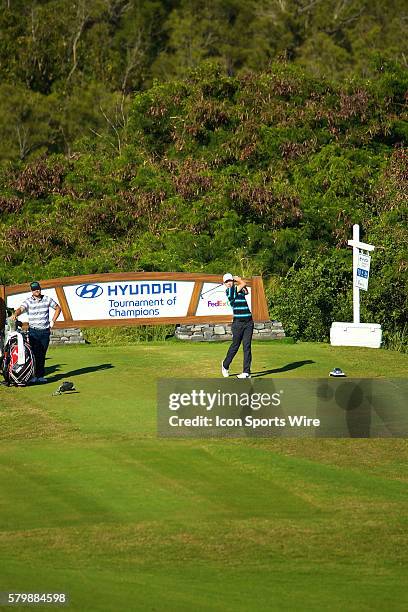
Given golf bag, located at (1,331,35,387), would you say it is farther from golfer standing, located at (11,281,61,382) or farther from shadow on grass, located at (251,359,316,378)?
shadow on grass, located at (251,359,316,378)

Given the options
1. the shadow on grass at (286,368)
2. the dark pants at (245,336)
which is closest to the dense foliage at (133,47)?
the shadow on grass at (286,368)

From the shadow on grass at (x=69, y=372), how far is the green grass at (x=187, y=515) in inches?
79.2

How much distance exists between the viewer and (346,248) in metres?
41.1

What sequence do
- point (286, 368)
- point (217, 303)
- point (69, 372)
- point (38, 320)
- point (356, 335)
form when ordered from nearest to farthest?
point (38, 320)
point (69, 372)
point (286, 368)
point (356, 335)
point (217, 303)

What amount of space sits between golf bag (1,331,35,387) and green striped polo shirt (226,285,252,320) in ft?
11.8

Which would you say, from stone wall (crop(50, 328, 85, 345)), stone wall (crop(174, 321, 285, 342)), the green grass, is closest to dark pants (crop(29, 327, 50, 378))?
the green grass

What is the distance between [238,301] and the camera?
2105cm

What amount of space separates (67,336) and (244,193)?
52.1 feet

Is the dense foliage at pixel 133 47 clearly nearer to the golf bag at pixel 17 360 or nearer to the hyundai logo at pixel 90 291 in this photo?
the hyundai logo at pixel 90 291

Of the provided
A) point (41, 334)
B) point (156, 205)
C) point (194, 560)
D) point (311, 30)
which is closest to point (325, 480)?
point (194, 560)

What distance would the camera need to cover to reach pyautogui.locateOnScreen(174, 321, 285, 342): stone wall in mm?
28156

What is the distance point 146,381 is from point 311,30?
168 ft

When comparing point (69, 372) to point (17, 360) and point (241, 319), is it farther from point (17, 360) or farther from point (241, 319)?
point (241, 319)

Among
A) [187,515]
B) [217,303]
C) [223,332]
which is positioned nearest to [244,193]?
[217,303]
